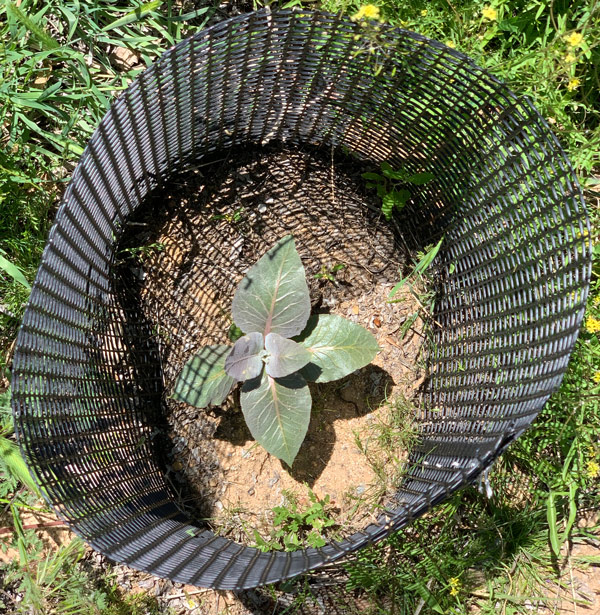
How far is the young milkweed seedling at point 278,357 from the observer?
162 centimetres

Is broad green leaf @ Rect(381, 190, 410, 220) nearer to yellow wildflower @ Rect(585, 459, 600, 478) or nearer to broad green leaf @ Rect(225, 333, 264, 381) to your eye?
broad green leaf @ Rect(225, 333, 264, 381)

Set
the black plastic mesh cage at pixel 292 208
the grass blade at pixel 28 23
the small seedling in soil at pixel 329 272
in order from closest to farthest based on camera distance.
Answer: the black plastic mesh cage at pixel 292 208, the grass blade at pixel 28 23, the small seedling in soil at pixel 329 272

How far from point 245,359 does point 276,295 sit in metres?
0.20

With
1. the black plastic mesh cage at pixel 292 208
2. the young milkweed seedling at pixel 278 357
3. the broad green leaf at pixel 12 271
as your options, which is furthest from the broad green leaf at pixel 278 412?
the broad green leaf at pixel 12 271

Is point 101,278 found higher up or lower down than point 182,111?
lower down

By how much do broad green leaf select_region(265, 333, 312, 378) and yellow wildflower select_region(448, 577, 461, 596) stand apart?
74 cm

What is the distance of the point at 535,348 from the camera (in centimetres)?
141

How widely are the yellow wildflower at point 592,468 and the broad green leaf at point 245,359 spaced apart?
959mm

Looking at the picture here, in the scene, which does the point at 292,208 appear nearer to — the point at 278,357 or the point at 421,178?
the point at 421,178

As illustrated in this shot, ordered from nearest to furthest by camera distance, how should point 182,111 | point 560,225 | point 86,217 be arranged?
Answer: point 560,225 → point 86,217 → point 182,111

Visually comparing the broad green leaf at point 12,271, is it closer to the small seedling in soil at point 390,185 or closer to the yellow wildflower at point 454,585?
the small seedling in soil at point 390,185

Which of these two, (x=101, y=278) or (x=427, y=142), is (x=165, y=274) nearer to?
(x=101, y=278)

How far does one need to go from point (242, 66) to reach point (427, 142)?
55 cm

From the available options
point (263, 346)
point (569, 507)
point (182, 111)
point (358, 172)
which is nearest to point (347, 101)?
point (358, 172)
